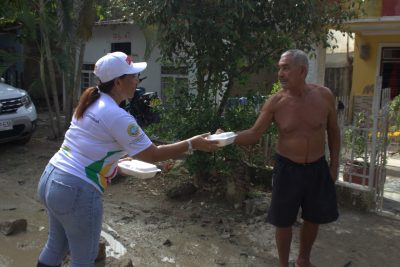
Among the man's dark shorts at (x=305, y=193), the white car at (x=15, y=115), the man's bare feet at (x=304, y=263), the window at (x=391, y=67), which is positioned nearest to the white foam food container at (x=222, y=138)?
the man's dark shorts at (x=305, y=193)

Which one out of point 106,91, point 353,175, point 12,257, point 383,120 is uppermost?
point 106,91

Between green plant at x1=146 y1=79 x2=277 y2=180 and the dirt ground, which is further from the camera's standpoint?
green plant at x1=146 y1=79 x2=277 y2=180

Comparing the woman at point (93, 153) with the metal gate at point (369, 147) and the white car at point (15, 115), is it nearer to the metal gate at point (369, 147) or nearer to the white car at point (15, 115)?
the metal gate at point (369, 147)

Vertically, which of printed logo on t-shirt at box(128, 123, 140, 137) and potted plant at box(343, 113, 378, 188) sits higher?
printed logo on t-shirt at box(128, 123, 140, 137)

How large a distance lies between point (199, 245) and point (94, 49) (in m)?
12.3

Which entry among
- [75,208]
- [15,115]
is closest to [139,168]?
[75,208]

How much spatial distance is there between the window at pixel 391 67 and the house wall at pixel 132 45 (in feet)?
19.2

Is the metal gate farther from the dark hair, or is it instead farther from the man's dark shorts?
the dark hair

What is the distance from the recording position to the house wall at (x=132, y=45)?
44.5 ft

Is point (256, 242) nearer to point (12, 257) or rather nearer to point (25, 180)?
point (12, 257)

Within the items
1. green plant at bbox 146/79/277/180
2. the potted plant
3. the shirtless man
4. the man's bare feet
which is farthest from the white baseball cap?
the potted plant

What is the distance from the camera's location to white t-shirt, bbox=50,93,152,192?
2.46 meters

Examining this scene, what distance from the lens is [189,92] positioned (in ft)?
18.0

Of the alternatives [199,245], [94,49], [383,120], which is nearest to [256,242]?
[199,245]
